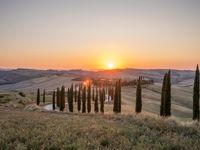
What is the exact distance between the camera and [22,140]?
467 inches

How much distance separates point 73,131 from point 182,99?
11944 centimetres

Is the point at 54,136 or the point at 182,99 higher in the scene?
the point at 54,136

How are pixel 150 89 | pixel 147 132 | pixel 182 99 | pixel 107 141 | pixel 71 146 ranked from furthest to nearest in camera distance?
pixel 150 89, pixel 182 99, pixel 147 132, pixel 107 141, pixel 71 146

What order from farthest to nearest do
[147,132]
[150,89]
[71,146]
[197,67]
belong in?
[150,89]
[197,67]
[147,132]
[71,146]

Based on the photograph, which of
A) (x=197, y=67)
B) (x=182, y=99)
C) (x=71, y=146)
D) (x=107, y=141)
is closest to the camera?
(x=71, y=146)

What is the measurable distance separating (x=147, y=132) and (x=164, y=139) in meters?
1.70

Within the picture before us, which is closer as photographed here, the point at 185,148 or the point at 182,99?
the point at 185,148

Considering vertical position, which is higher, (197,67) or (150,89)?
(197,67)

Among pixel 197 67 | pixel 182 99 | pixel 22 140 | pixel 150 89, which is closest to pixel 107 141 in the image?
pixel 22 140

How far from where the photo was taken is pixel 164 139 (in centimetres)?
1186

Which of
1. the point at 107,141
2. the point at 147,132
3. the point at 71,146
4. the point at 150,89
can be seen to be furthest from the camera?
the point at 150,89

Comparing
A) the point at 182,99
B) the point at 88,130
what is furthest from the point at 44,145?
the point at 182,99

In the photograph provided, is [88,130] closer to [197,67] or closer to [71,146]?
[71,146]

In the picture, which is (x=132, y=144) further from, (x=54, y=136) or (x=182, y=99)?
(x=182, y=99)
